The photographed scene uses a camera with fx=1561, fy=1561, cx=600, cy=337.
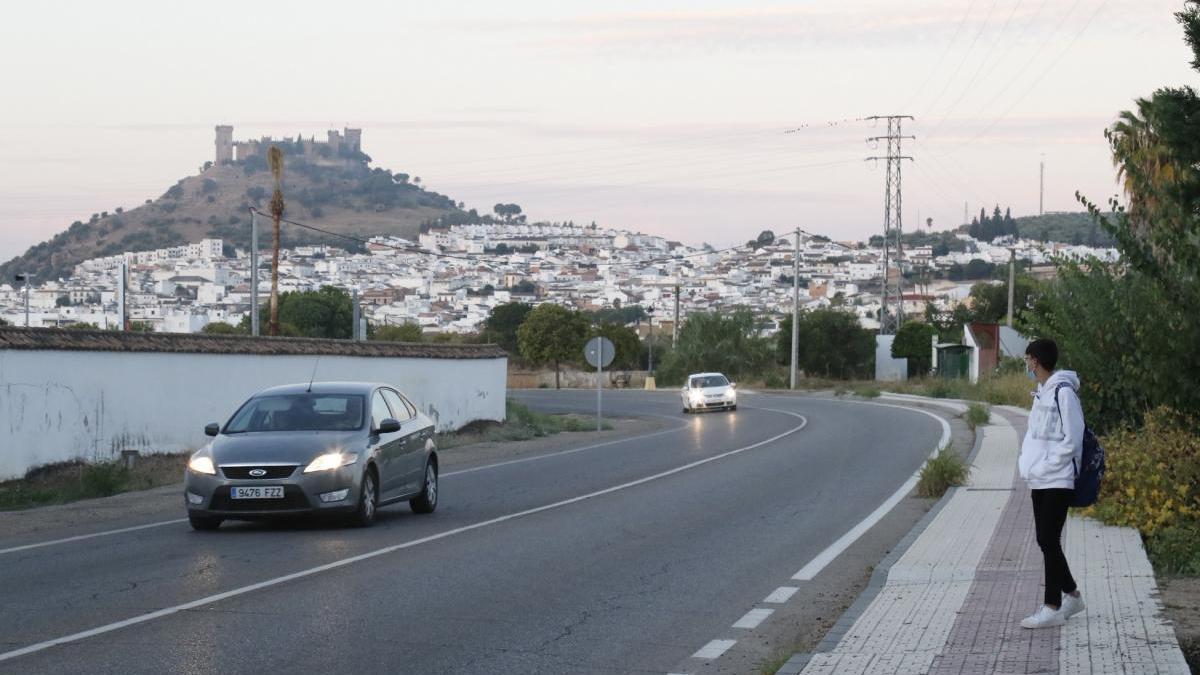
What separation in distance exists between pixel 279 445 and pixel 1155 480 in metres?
8.38

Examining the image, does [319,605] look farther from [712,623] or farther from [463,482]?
[463,482]

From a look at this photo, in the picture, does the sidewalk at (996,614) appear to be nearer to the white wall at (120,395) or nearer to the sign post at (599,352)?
the white wall at (120,395)

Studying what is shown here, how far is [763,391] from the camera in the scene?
78000 mm

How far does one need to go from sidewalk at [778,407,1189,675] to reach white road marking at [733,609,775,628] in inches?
24.7

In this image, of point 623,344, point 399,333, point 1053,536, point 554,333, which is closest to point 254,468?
point 1053,536

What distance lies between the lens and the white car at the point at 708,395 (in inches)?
2192

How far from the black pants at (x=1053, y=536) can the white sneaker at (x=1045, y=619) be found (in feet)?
0.18

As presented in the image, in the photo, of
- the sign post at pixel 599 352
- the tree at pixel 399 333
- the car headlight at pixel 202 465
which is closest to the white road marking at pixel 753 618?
the car headlight at pixel 202 465

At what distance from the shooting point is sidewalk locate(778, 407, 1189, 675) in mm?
8289

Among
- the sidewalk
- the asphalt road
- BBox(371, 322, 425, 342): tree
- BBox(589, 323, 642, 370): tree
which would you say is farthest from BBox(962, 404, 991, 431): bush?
BBox(589, 323, 642, 370): tree

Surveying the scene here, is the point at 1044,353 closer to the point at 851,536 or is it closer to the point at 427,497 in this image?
the point at 851,536

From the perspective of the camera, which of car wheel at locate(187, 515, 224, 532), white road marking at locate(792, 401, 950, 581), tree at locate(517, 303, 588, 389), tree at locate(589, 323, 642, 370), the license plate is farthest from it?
tree at locate(589, 323, 642, 370)

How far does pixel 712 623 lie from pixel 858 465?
16746 mm

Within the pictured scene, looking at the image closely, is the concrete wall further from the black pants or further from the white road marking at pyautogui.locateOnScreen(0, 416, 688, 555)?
the black pants
